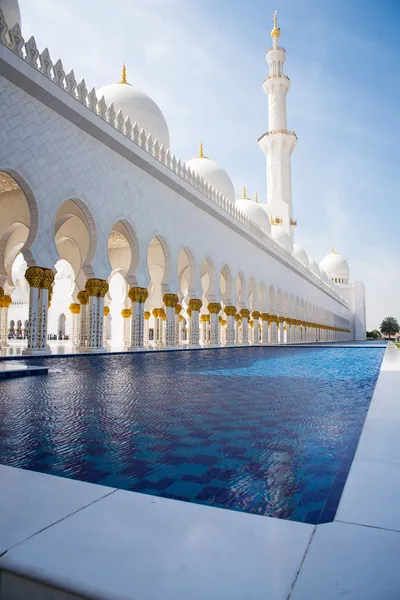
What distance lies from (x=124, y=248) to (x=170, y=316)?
498 cm

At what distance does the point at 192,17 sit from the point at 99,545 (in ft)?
39.8


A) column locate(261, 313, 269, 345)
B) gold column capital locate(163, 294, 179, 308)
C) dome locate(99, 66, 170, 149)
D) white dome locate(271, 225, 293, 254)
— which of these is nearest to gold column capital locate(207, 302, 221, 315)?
gold column capital locate(163, 294, 179, 308)

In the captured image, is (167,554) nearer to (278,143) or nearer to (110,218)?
(110,218)

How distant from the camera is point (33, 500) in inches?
50.8

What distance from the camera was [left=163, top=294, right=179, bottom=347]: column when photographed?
12.8 meters

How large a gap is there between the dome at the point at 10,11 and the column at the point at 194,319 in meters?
8.71

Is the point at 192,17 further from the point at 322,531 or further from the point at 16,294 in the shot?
the point at 16,294

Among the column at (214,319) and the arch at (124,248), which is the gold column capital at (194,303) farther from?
the arch at (124,248)

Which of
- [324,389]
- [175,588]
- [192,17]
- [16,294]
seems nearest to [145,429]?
[175,588]

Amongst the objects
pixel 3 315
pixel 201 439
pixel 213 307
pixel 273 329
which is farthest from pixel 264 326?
pixel 201 439

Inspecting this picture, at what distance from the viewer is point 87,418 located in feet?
8.68

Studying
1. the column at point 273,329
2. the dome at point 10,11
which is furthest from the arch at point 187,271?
Result: the dome at point 10,11

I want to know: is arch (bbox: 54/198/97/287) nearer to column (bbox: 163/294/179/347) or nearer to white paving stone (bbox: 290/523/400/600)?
column (bbox: 163/294/179/347)

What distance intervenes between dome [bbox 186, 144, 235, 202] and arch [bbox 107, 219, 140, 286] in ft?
17.1
